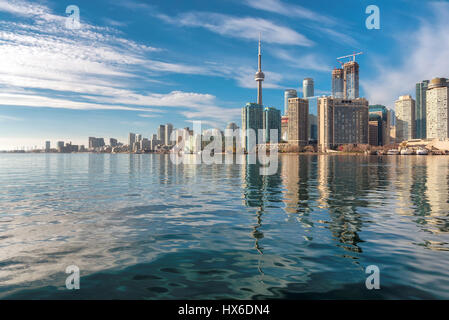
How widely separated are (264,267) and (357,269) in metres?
4.14

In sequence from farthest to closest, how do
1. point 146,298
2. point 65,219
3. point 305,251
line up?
point 65,219, point 305,251, point 146,298

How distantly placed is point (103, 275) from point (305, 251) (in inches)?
395

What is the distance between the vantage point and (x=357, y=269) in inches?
513

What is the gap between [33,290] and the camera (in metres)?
11.3

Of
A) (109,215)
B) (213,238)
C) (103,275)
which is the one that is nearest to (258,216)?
(213,238)

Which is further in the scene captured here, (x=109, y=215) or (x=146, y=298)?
(x=109, y=215)

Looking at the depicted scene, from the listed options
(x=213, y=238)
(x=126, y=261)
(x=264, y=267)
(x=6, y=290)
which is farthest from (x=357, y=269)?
(x=6, y=290)

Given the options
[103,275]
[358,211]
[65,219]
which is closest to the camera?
[103,275]

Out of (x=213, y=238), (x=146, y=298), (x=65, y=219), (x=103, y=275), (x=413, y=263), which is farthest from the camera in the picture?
(x=65, y=219)

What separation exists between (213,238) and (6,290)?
10.5m

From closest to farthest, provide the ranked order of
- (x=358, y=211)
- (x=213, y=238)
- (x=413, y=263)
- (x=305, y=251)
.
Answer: (x=413, y=263), (x=305, y=251), (x=213, y=238), (x=358, y=211)

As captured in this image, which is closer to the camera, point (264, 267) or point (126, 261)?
point (264, 267)

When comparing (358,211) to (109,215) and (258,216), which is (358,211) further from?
(109,215)
